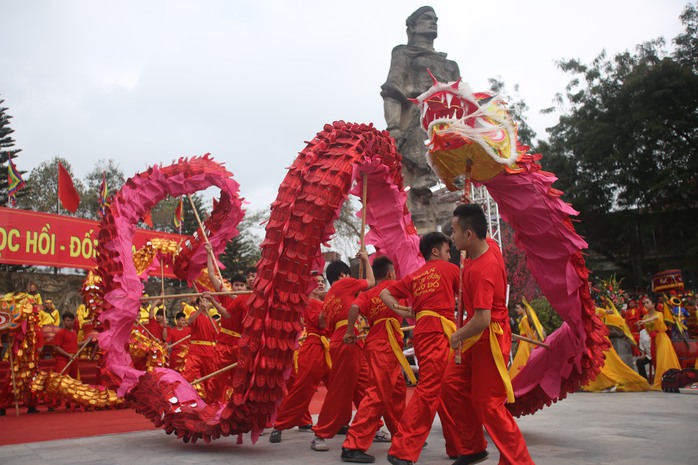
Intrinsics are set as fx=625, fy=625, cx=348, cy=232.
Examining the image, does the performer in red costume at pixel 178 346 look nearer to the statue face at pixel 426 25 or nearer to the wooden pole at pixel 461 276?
the wooden pole at pixel 461 276

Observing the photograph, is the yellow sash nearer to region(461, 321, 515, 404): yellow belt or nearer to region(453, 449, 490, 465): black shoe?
region(453, 449, 490, 465): black shoe

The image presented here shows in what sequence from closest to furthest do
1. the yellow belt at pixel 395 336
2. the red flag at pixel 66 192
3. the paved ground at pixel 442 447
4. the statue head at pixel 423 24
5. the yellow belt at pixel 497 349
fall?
1. the yellow belt at pixel 497 349
2. the paved ground at pixel 442 447
3. the yellow belt at pixel 395 336
4. the red flag at pixel 66 192
5. the statue head at pixel 423 24

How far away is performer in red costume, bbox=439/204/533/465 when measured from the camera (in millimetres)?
3314

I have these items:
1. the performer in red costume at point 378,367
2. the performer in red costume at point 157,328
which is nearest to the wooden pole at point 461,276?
the performer in red costume at point 378,367

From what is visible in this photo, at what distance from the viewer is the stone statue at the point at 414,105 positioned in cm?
1791

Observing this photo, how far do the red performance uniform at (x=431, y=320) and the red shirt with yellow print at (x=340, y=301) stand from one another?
814mm

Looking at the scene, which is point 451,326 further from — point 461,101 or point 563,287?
point 461,101

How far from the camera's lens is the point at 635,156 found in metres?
21.1

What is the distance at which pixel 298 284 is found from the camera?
4.25 m

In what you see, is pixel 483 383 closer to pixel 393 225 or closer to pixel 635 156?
pixel 393 225

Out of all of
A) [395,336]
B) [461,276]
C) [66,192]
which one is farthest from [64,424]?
[66,192]

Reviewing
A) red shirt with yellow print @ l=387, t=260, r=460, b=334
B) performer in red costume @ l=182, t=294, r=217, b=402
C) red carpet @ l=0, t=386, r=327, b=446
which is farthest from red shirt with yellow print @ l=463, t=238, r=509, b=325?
performer in red costume @ l=182, t=294, r=217, b=402

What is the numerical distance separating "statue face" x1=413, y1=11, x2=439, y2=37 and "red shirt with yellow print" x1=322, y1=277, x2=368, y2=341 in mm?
15183

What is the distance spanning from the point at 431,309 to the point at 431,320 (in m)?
0.07
